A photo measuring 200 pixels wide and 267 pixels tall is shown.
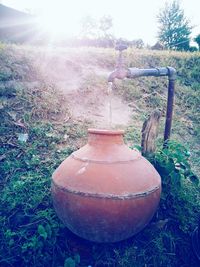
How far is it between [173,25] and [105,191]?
86.6 ft

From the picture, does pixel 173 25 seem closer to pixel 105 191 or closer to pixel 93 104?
pixel 93 104

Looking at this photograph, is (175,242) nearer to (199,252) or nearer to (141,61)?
(199,252)

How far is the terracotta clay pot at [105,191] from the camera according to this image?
1868 mm

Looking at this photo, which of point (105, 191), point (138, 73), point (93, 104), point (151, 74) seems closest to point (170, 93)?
point (151, 74)

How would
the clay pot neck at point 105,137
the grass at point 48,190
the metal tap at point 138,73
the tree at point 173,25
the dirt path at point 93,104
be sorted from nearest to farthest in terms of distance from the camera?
the clay pot neck at point 105,137, the grass at point 48,190, the metal tap at point 138,73, the dirt path at point 93,104, the tree at point 173,25

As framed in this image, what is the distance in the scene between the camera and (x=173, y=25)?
82.5ft

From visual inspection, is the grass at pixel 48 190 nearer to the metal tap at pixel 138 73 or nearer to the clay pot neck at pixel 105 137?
the metal tap at pixel 138 73

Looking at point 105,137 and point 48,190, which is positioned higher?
point 105,137

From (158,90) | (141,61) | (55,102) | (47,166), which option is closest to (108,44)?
(141,61)

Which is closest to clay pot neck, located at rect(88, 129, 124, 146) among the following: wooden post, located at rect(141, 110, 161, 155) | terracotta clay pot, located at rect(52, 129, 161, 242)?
terracotta clay pot, located at rect(52, 129, 161, 242)

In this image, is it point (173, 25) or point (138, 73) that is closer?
point (138, 73)

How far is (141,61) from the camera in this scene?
6297 mm

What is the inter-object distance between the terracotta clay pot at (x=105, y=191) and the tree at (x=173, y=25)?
2210 cm

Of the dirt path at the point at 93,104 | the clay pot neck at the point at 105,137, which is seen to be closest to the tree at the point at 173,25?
the dirt path at the point at 93,104
